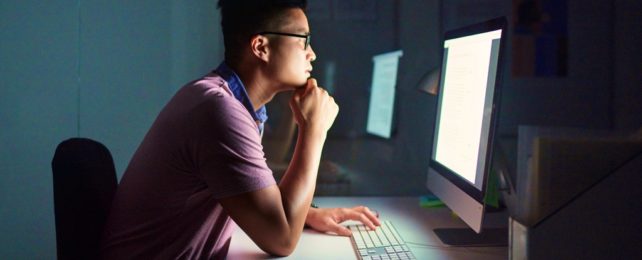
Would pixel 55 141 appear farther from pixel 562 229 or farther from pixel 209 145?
pixel 562 229

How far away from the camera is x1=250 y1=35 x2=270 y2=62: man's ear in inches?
52.4

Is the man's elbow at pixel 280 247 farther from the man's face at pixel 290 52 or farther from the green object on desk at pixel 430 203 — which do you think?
the green object on desk at pixel 430 203

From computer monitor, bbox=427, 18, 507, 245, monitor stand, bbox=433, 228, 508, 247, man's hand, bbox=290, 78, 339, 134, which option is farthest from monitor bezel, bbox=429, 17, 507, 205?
man's hand, bbox=290, 78, 339, 134

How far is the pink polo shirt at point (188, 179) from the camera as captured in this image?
3.73ft

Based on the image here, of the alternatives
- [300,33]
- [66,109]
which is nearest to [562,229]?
[300,33]

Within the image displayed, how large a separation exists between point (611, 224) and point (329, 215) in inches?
28.3

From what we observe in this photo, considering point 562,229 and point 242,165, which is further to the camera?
point 242,165

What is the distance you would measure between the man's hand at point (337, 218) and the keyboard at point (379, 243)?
0.06ft

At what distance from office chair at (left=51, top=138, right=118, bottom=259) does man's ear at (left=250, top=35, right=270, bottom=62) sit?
42 cm

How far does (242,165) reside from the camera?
44.7 inches

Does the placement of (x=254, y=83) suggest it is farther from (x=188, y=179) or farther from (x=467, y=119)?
(x=467, y=119)

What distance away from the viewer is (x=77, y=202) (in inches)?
42.3

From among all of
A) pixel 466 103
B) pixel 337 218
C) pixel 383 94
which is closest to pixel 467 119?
pixel 466 103

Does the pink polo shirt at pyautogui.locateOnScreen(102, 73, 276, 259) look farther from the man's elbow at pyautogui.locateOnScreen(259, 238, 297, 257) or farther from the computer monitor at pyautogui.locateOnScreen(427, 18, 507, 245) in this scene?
the computer monitor at pyautogui.locateOnScreen(427, 18, 507, 245)
